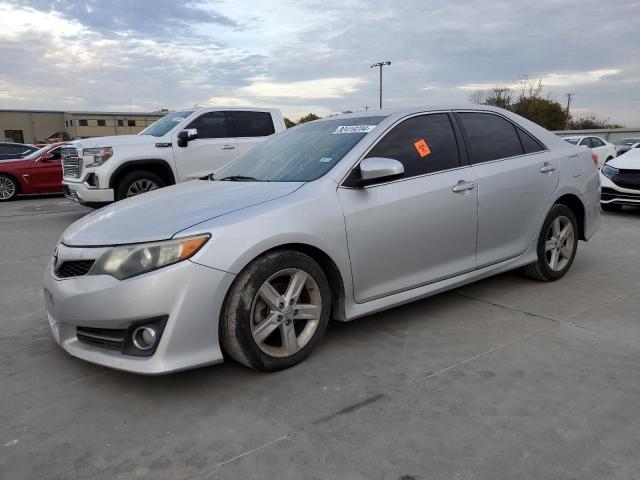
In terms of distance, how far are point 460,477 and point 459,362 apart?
114 centimetres

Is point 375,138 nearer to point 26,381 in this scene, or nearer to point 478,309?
point 478,309

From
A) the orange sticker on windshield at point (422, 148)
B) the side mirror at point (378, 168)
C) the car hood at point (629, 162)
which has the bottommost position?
the car hood at point (629, 162)

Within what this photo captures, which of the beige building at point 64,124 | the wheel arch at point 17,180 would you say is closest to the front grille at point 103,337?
the wheel arch at point 17,180

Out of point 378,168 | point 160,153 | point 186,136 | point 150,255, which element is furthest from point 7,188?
point 378,168

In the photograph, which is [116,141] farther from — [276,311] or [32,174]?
[276,311]

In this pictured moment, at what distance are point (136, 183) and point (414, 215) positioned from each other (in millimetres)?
6379

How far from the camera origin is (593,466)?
2.26 metres

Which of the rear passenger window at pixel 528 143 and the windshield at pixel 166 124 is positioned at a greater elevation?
the windshield at pixel 166 124

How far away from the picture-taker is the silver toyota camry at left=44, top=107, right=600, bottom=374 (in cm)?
282

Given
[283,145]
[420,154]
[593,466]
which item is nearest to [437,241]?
[420,154]

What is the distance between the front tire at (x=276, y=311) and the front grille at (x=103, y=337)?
0.53 m

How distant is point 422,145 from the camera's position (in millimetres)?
3969

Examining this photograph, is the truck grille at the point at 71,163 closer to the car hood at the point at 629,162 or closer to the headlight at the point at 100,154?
the headlight at the point at 100,154

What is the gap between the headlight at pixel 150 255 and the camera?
9.18 ft
